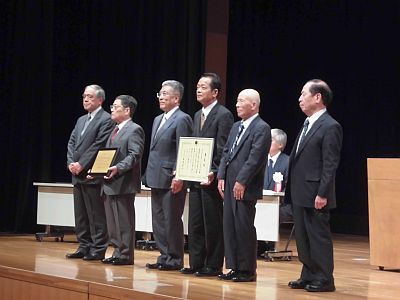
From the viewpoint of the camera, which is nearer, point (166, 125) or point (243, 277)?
point (243, 277)

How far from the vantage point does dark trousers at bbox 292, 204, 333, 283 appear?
5.40 m

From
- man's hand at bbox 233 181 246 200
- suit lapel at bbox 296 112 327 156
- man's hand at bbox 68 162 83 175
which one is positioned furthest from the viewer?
man's hand at bbox 68 162 83 175

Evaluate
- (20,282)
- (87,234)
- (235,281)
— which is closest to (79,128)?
(87,234)

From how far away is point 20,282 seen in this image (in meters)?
5.97

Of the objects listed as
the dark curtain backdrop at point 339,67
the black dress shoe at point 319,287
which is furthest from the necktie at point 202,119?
the dark curtain backdrop at point 339,67

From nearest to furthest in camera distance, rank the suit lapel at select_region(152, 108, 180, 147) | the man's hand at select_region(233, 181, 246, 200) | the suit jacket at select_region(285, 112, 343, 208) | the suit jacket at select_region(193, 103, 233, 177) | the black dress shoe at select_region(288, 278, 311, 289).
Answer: the suit jacket at select_region(285, 112, 343, 208)
the black dress shoe at select_region(288, 278, 311, 289)
the man's hand at select_region(233, 181, 246, 200)
the suit jacket at select_region(193, 103, 233, 177)
the suit lapel at select_region(152, 108, 180, 147)

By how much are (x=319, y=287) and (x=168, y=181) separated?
5.31 feet

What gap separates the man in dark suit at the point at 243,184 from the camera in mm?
5730

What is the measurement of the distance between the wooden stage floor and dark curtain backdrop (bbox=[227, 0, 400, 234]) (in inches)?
169

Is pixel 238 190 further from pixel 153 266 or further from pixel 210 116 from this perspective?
pixel 153 266

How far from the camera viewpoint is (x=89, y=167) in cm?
713

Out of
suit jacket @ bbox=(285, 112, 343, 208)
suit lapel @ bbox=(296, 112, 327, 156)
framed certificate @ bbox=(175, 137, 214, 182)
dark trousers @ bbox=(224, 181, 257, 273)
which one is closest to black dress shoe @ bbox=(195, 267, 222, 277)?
dark trousers @ bbox=(224, 181, 257, 273)

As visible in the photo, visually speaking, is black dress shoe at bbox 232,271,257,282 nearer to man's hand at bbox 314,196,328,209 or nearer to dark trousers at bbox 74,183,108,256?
man's hand at bbox 314,196,328,209

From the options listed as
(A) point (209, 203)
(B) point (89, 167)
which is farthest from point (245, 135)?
(B) point (89, 167)
